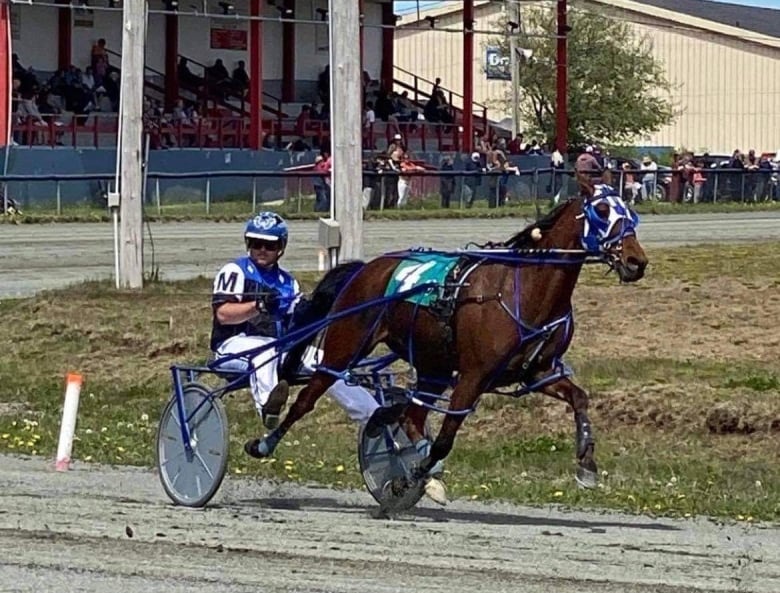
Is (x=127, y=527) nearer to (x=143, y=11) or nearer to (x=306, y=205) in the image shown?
(x=143, y=11)

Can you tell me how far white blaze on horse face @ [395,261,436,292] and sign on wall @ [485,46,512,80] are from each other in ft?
174

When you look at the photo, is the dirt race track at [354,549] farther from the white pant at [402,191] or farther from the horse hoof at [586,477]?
the white pant at [402,191]

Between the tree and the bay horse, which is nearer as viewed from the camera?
the bay horse

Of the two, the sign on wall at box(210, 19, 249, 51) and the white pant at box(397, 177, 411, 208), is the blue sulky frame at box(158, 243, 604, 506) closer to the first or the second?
the white pant at box(397, 177, 411, 208)

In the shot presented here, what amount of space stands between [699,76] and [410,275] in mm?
74412

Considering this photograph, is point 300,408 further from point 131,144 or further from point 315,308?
point 131,144

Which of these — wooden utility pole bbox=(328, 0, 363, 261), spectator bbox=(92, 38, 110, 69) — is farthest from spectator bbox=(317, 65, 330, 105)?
wooden utility pole bbox=(328, 0, 363, 261)

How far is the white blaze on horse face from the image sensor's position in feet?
31.4

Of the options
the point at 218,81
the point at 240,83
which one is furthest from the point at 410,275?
the point at 240,83

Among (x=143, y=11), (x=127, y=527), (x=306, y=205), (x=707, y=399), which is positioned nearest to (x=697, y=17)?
(x=306, y=205)

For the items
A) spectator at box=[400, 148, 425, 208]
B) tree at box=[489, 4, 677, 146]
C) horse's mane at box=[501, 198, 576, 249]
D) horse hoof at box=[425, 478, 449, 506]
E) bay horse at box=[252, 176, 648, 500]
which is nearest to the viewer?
bay horse at box=[252, 176, 648, 500]

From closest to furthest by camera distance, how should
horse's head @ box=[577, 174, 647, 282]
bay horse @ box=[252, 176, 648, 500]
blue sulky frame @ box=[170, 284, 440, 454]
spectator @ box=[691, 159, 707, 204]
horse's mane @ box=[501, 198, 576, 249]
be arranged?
1. horse's head @ box=[577, 174, 647, 282]
2. bay horse @ box=[252, 176, 648, 500]
3. horse's mane @ box=[501, 198, 576, 249]
4. blue sulky frame @ box=[170, 284, 440, 454]
5. spectator @ box=[691, 159, 707, 204]

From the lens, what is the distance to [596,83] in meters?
71.5

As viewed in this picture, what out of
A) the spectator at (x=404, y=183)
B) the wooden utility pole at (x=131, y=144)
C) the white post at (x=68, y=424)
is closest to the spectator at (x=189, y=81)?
the spectator at (x=404, y=183)
